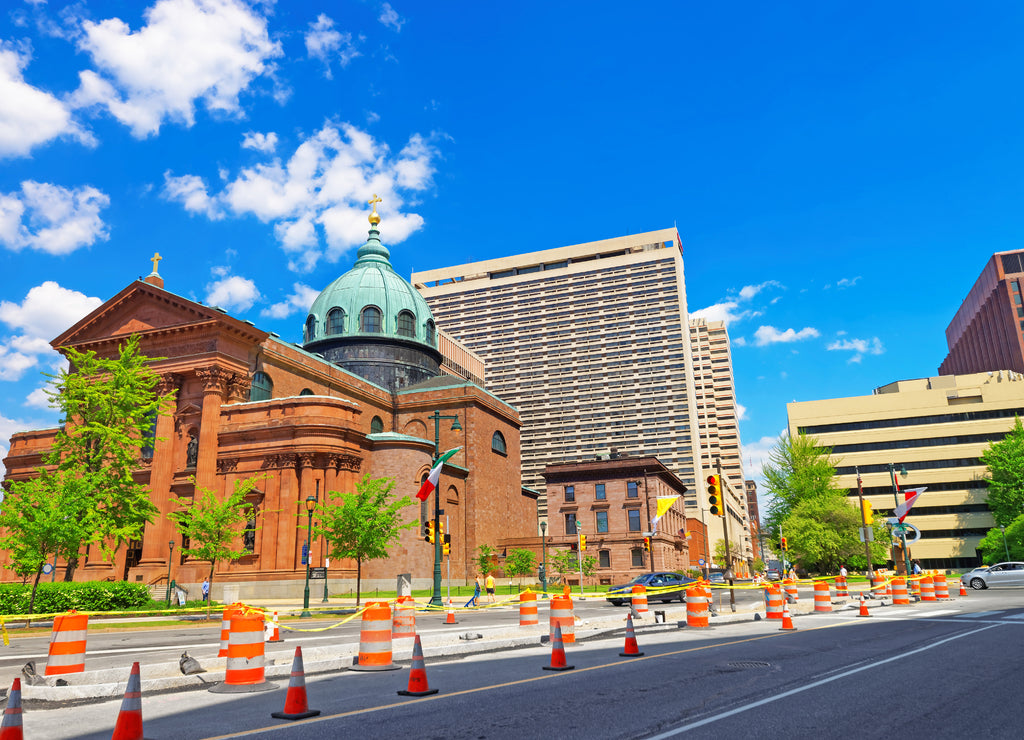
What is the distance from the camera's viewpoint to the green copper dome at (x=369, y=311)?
2500 inches

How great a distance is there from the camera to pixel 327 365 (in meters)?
56.5

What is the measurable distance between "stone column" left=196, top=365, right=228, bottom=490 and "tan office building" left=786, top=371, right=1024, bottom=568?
67183mm

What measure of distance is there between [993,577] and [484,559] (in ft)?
109

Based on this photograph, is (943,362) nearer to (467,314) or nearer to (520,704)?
(467,314)

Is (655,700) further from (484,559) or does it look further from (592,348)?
(592,348)

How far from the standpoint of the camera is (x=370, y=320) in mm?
63688

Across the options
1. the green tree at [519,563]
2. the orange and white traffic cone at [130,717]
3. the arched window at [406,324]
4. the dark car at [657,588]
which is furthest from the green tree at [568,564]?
the orange and white traffic cone at [130,717]

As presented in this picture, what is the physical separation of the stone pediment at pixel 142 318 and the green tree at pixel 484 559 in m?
22.9

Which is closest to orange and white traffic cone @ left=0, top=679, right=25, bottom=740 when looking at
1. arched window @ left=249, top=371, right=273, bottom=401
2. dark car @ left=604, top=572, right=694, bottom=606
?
dark car @ left=604, top=572, right=694, bottom=606

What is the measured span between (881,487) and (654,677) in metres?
84.9

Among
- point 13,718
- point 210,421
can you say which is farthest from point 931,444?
point 13,718

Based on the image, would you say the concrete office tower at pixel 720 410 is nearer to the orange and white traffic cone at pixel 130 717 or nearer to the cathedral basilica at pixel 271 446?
the cathedral basilica at pixel 271 446

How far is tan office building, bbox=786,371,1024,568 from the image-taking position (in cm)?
8069

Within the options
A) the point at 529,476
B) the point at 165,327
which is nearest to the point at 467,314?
the point at 529,476
